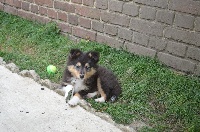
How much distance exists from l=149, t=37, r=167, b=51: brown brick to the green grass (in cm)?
23

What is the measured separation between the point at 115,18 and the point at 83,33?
2.95 feet

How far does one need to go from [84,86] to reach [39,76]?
927 mm

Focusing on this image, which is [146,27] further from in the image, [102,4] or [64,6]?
[64,6]

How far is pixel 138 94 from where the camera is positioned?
475cm

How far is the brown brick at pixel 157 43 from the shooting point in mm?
5426

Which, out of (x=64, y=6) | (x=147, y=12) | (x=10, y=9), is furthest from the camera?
(x=10, y=9)

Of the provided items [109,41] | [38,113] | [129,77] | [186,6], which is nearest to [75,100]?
[38,113]

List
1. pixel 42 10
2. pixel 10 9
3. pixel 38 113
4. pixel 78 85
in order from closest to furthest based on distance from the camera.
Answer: pixel 38 113, pixel 78 85, pixel 42 10, pixel 10 9

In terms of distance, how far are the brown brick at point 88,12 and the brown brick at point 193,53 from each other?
194cm

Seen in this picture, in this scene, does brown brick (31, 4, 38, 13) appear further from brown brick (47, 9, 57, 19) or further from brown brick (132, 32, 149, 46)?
brown brick (132, 32, 149, 46)

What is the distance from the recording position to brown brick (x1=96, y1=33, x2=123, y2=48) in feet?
20.0

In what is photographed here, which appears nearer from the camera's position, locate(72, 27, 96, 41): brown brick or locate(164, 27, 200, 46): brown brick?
locate(164, 27, 200, 46): brown brick

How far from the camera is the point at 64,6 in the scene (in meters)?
6.79

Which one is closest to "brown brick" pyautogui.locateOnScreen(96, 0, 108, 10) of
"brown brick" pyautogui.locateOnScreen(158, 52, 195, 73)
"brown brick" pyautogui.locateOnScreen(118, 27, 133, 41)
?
"brown brick" pyautogui.locateOnScreen(118, 27, 133, 41)
